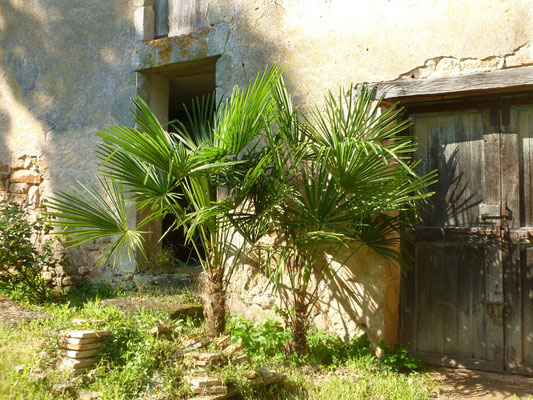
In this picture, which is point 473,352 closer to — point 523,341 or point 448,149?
point 523,341

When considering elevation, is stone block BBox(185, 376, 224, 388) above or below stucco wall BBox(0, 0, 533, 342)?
below

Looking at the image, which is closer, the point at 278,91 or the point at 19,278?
the point at 278,91

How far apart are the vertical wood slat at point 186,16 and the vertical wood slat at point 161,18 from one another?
0.17 feet

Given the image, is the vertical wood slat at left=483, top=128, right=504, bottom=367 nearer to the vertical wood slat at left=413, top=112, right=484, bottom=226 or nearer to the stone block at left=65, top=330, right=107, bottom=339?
the vertical wood slat at left=413, top=112, right=484, bottom=226

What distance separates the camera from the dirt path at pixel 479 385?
13.1ft

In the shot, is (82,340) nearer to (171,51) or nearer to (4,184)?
(171,51)

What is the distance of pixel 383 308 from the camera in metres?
4.59

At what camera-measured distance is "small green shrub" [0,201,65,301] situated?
5.98 meters

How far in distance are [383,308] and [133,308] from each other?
7.17ft

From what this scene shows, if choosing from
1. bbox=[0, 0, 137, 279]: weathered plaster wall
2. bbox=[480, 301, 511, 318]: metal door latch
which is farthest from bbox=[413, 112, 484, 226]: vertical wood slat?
bbox=[0, 0, 137, 279]: weathered plaster wall

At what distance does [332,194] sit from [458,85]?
A: 138 cm

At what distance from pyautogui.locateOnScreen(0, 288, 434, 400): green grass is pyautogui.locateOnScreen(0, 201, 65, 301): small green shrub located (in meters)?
1.53

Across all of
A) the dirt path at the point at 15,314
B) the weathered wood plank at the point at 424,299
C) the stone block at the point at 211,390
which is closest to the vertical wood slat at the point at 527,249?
the weathered wood plank at the point at 424,299

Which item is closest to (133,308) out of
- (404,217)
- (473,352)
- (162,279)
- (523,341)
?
(162,279)
